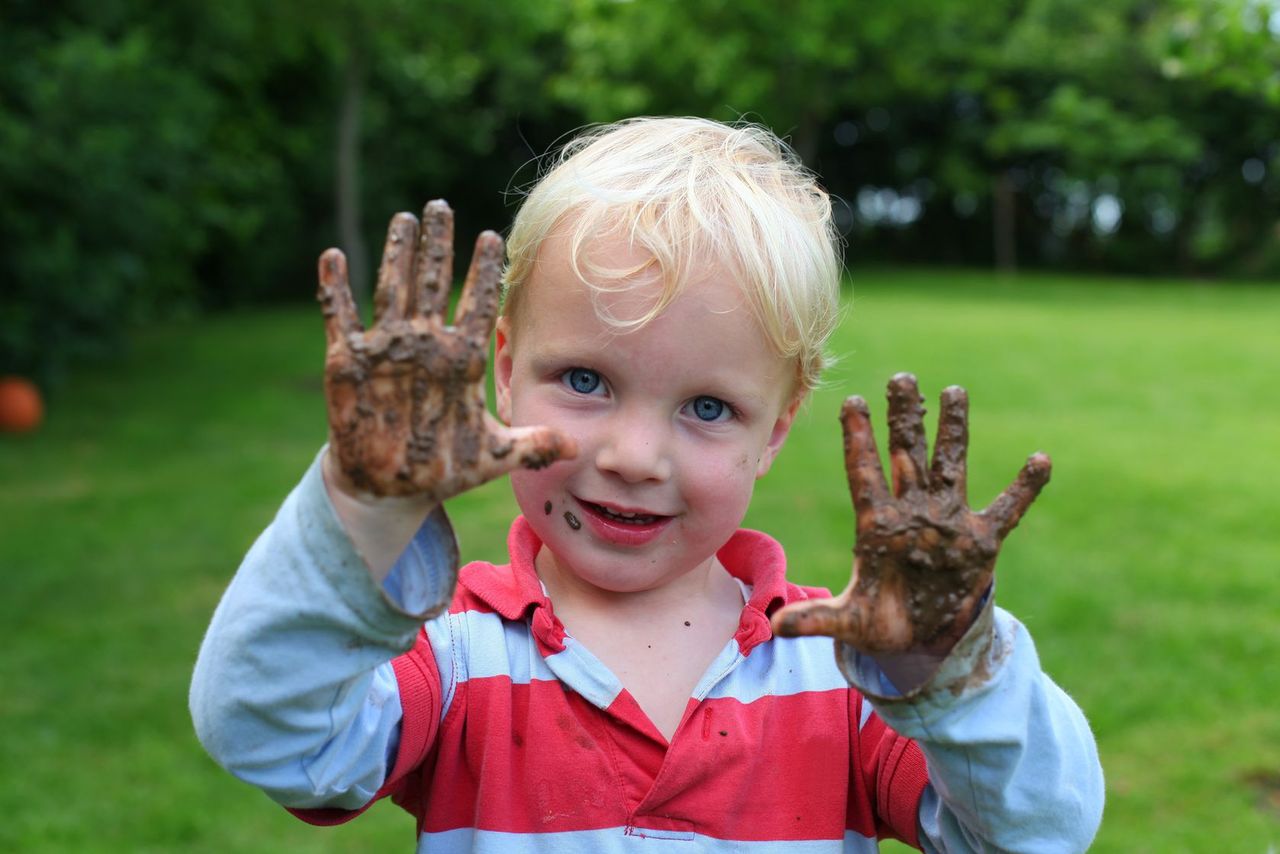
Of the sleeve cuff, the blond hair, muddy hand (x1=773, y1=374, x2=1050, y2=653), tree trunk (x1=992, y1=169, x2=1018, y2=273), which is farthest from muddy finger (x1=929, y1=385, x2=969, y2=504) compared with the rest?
tree trunk (x1=992, y1=169, x2=1018, y2=273)

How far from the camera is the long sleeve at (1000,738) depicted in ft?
4.45

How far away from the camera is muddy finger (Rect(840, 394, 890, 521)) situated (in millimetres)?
1356

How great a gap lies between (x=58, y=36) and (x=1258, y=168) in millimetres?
26000

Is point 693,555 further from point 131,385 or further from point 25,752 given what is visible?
point 131,385

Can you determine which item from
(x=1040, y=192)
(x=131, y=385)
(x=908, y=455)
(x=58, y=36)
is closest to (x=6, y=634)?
(x=908, y=455)

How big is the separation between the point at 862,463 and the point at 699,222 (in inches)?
15.8

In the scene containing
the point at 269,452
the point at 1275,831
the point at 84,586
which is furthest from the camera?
the point at 269,452

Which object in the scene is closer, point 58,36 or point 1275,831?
point 1275,831

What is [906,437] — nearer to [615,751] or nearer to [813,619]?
[813,619]

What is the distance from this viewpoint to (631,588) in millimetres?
1659

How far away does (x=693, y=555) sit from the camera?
1.66 metres

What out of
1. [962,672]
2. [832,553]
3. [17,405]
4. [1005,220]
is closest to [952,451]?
[962,672]

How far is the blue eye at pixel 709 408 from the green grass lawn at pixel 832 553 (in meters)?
0.32

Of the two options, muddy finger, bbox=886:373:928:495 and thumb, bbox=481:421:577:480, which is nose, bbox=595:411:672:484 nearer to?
thumb, bbox=481:421:577:480
